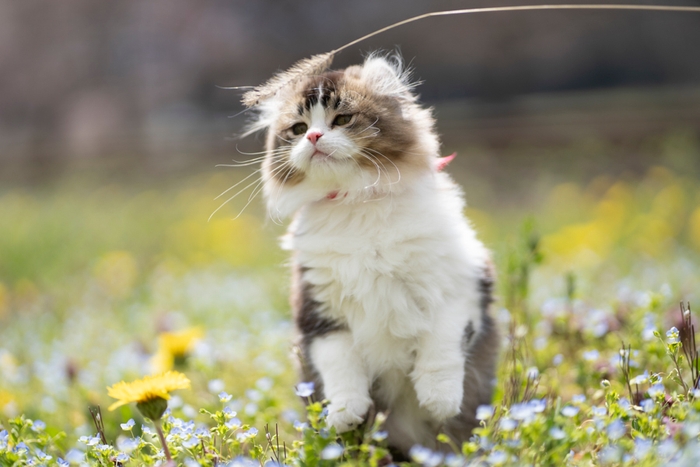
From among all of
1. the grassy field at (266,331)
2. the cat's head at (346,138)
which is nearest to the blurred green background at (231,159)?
the grassy field at (266,331)

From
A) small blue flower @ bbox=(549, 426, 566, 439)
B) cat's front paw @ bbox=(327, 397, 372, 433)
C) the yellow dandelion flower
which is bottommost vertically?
cat's front paw @ bbox=(327, 397, 372, 433)

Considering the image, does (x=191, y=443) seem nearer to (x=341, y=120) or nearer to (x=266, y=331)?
(x=341, y=120)

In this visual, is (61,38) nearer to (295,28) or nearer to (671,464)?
(295,28)

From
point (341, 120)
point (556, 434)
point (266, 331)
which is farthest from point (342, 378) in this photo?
point (266, 331)

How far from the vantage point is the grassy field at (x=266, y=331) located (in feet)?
4.59

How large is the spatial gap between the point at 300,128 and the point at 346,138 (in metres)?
0.23

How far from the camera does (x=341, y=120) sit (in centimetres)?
189

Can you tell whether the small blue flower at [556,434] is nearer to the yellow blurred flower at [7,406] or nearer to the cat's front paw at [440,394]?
the cat's front paw at [440,394]

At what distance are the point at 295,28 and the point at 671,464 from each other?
7587 mm

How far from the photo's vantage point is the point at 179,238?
5.37 metres

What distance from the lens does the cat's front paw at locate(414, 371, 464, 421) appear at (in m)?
1.59

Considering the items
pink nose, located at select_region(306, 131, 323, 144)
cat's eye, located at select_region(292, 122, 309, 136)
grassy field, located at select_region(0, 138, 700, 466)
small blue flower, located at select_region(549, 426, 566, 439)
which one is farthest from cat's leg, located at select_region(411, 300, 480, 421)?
cat's eye, located at select_region(292, 122, 309, 136)

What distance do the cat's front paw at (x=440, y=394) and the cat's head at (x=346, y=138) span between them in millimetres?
565

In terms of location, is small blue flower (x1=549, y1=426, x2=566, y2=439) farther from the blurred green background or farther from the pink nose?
the blurred green background
